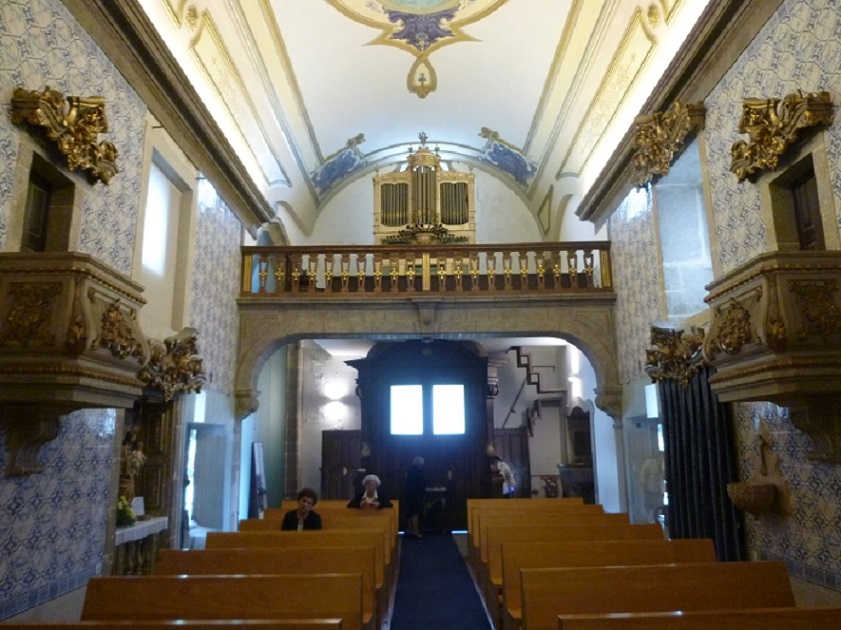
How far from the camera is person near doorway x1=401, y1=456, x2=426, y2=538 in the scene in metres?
12.3

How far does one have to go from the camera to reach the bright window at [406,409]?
44.8 feet

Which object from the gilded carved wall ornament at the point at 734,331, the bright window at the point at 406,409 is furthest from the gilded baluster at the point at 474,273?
the gilded carved wall ornament at the point at 734,331

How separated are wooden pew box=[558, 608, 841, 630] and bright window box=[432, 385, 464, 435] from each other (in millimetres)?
10681

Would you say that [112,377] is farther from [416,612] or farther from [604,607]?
[416,612]

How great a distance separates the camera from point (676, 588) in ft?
13.1

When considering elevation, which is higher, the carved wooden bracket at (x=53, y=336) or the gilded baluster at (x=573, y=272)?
the gilded baluster at (x=573, y=272)

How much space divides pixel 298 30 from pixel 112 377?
7052 millimetres

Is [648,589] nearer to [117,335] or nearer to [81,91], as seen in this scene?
[117,335]

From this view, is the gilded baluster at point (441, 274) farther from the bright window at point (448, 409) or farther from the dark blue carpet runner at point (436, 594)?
the bright window at point (448, 409)

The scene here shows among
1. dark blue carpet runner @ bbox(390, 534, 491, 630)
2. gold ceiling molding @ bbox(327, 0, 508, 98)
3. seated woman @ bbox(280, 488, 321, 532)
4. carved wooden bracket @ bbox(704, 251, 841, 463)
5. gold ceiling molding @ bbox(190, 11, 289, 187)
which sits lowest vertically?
dark blue carpet runner @ bbox(390, 534, 491, 630)

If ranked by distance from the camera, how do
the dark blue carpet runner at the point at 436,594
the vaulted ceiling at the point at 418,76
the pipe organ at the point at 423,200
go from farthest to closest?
the pipe organ at the point at 423,200 < the vaulted ceiling at the point at 418,76 < the dark blue carpet runner at the point at 436,594

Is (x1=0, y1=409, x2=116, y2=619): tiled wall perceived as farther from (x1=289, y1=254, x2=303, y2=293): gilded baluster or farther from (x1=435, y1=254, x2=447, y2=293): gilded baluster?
(x1=435, y1=254, x2=447, y2=293): gilded baluster

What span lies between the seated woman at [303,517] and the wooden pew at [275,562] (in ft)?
5.52

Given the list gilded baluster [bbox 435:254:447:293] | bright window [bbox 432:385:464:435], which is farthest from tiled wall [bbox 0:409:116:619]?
bright window [bbox 432:385:464:435]
